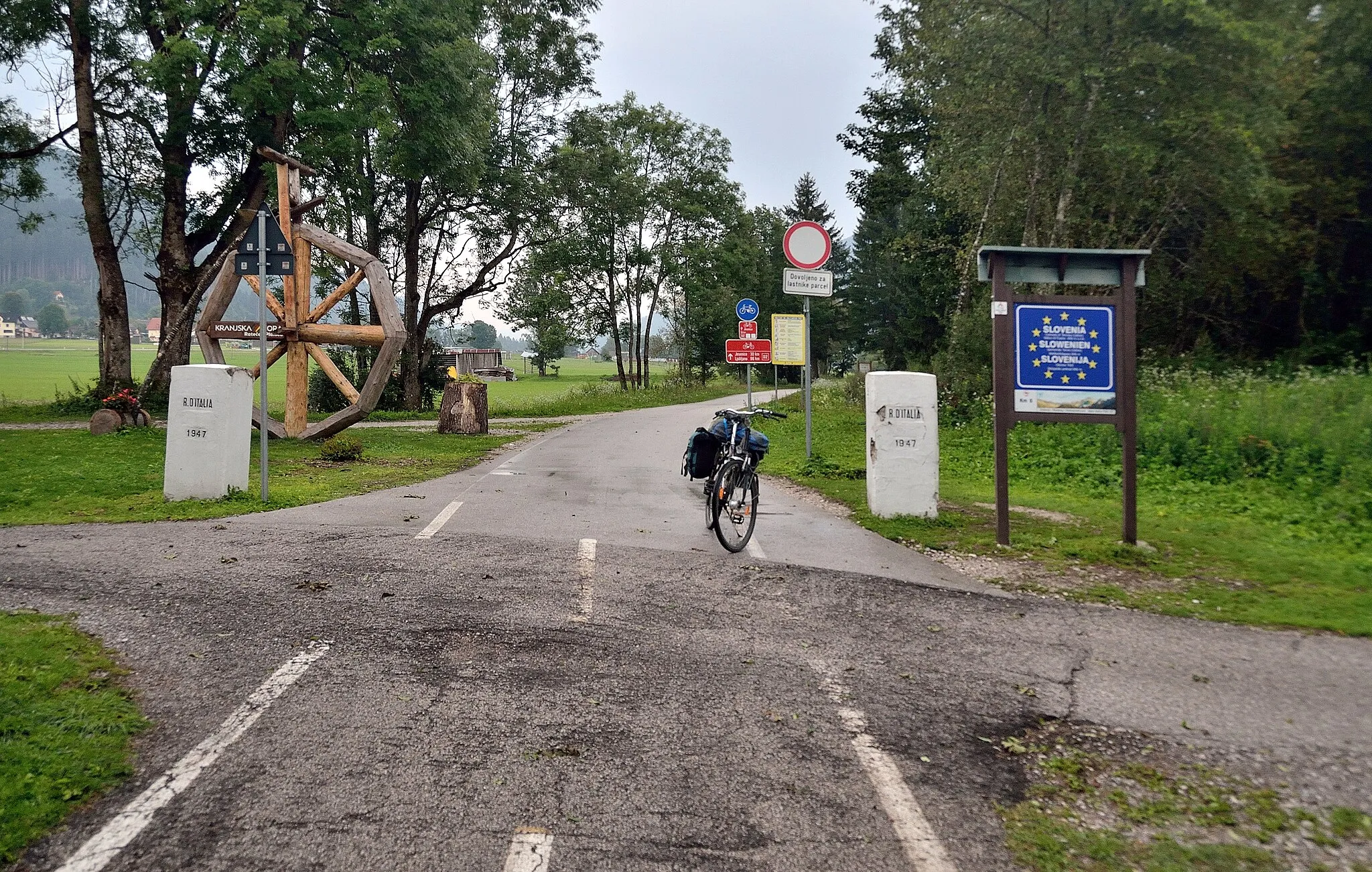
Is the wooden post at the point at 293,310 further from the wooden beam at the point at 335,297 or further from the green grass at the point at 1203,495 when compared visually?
the green grass at the point at 1203,495

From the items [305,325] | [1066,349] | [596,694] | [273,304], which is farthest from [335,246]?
[596,694]

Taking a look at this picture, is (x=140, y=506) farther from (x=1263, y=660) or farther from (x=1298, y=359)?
(x=1298, y=359)

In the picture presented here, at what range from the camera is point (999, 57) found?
19.7 meters

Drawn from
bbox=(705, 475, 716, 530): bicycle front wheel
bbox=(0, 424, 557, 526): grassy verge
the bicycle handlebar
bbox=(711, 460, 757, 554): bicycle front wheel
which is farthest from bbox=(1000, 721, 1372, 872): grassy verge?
bbox=(0, 424, 557, 526): grassy verge

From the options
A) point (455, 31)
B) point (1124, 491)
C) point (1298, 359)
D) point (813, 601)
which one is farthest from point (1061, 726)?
point (1298, 359)

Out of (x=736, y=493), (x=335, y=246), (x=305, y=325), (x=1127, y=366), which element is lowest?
(x=736, y=493)

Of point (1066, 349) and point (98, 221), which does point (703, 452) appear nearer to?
point (1066, 349)

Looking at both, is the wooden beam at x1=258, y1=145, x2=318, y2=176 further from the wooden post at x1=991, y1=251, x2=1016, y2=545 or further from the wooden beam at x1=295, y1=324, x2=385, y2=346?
the wooden post at x1=991, y1=251, x2=1016, y2=545

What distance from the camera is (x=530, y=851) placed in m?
2.95

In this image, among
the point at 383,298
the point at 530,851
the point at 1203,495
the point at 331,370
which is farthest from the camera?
the point at 331,370

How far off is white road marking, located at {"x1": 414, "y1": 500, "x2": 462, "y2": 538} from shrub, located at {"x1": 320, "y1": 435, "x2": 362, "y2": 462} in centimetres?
517

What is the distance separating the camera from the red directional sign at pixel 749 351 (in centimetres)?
2169

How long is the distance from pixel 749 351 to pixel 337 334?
29.9ft

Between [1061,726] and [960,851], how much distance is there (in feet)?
4.66
